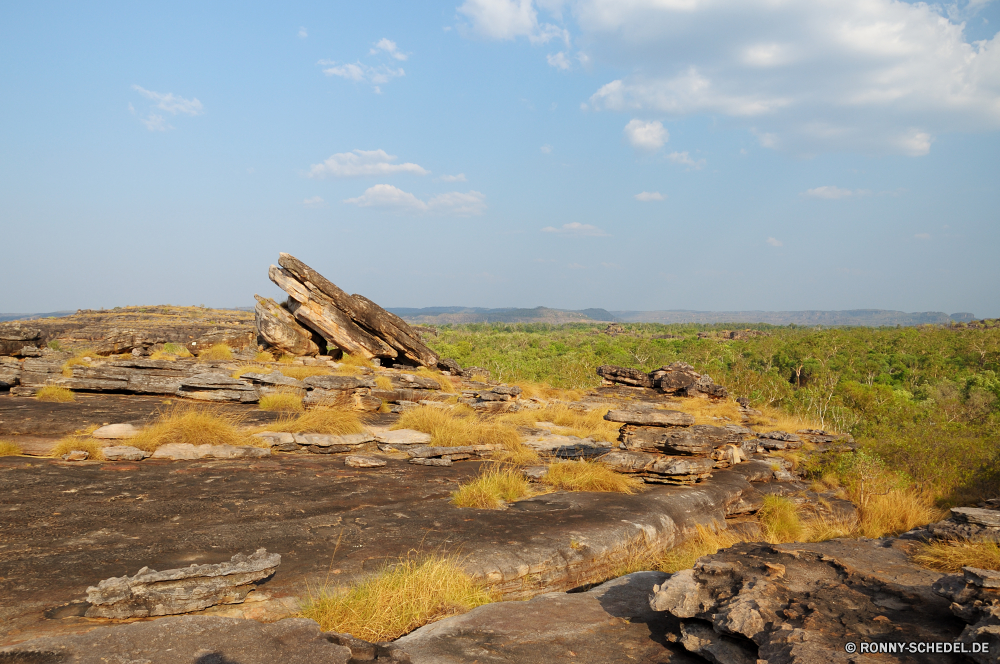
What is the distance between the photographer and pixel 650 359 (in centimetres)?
5456

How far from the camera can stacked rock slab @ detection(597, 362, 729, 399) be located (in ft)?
79.0

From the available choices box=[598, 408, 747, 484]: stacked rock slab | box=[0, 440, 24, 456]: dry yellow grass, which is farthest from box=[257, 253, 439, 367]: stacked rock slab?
box=[598, 408, 747, 484]: stacked rock slab

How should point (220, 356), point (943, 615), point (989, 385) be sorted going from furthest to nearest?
point (989, 385), point (220, 356), point (943, 615)

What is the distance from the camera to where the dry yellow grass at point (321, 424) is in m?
10.9

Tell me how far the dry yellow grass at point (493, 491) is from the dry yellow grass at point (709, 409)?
12.3 m

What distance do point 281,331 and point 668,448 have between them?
16.0 m

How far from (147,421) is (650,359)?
49.9 metres

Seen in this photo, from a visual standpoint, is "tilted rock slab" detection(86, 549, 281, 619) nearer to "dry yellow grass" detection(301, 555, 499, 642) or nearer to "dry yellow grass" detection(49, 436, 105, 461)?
"dry yellow grass" detection(301, 555, 499, 642)

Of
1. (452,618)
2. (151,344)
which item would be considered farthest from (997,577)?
(151,344)

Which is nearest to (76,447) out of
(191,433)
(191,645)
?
(191,433)

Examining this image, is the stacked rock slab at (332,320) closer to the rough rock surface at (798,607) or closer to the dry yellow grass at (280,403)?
the dry yellow grass at (280,403)

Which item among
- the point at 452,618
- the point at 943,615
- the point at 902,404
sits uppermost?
the point at 943,615

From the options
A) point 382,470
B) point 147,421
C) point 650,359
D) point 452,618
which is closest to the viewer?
point 452,618

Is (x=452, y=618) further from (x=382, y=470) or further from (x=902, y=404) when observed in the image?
(x=902, y=404)
